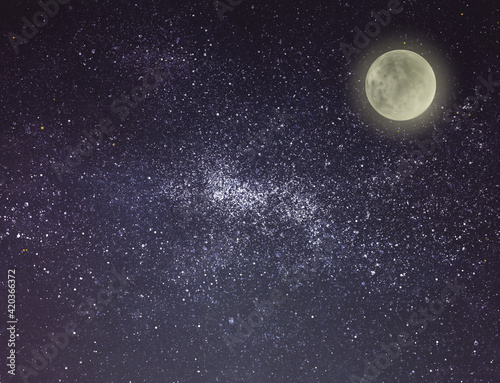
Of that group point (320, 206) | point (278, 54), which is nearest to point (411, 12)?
point (278, 54)

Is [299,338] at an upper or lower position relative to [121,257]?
lower

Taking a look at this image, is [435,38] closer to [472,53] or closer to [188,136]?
[472,53]

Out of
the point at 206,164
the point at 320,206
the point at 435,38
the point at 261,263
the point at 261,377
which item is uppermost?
the point at 435,38

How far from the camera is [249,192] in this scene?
47.1 inches

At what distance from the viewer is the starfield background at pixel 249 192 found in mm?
1182

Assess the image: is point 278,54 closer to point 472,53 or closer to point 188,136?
point 188,136

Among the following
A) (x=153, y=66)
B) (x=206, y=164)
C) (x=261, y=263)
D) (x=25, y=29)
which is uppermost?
(x=25, y=29)

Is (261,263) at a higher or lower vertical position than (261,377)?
higher

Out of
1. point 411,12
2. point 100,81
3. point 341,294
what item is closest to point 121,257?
point 100,81

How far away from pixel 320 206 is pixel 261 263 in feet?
0.85

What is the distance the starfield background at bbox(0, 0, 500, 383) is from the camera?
1182 millimetres

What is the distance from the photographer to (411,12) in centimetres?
118

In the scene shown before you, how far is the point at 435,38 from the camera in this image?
1.18 metres

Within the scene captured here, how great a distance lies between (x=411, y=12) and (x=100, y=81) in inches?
39.2
